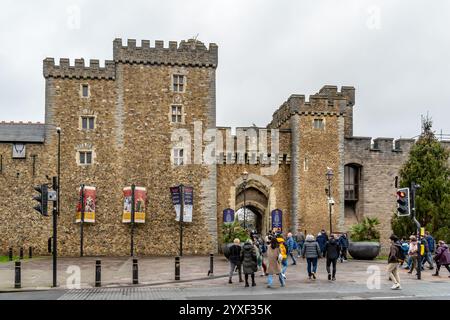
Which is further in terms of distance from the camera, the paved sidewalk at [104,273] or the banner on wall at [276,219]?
the banner on wall at [276,219]

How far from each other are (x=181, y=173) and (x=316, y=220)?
979 cm

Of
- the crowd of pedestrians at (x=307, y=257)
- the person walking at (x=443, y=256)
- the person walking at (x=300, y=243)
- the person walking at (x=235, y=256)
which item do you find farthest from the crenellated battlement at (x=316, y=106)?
the person walking at (x=235, y=256)

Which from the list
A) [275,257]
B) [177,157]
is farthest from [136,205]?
[275,257]

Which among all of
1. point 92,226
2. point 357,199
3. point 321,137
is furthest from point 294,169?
point 92,226

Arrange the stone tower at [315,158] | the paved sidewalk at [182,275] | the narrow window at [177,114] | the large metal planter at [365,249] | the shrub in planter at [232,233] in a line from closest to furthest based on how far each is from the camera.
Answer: the paved sidewalk at [182,275], the shrub in planter at [232,233], the large metal planter at [365,249], the narrow window at [177,114], the stone tower at [315,158]

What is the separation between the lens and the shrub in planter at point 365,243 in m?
29.2

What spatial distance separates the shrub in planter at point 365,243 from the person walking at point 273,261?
40.2 feet

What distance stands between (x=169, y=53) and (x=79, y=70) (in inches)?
231

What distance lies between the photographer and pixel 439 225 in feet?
101

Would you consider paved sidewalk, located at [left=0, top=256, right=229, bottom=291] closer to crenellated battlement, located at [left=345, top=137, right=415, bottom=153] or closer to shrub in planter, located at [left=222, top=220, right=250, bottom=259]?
shrub in planter, located at [left=222, top=220, right=250, bottom=259]

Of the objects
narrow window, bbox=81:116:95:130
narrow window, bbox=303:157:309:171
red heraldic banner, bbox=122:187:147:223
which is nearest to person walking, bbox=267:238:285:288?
red heraldic banner, bbox=122:187:147:223

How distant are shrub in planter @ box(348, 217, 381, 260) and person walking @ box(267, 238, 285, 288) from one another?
12.2m

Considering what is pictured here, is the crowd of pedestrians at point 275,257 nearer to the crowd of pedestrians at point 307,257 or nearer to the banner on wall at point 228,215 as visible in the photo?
the crowd of pedestrians at point 307,257
